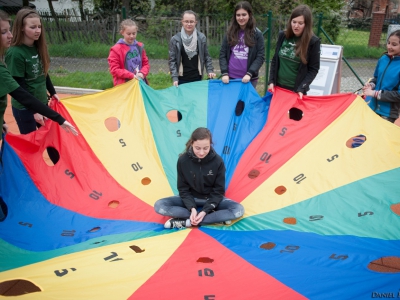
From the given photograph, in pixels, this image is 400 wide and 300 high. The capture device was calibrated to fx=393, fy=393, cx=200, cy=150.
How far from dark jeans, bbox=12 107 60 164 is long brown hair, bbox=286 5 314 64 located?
8.26ft

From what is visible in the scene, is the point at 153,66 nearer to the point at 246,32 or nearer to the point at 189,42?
the point at 189,42

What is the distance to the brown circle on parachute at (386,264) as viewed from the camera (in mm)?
2221

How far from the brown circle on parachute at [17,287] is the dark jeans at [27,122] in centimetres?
160

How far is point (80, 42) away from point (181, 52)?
7067 millimetres

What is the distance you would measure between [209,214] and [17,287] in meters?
1.39

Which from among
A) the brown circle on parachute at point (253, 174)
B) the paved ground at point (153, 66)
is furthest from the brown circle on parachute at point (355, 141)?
the paved ground at point (153, 66)

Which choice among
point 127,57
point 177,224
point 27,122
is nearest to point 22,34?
point 27,122

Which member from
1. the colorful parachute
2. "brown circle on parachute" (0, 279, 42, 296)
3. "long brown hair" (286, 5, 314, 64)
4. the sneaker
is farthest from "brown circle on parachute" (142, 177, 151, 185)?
"long brown hair" (286, 5, 314, 64)

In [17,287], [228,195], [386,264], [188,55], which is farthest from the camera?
[188,55]

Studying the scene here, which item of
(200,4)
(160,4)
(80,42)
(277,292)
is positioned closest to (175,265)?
(277,292)

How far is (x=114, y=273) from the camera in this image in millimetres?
2254

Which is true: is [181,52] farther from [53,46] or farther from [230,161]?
[53,46]

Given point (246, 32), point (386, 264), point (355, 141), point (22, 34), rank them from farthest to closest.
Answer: point (246, 32) < point (355, 141) < point (22, 34) < point (386, 264)

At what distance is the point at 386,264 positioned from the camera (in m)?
2.28
